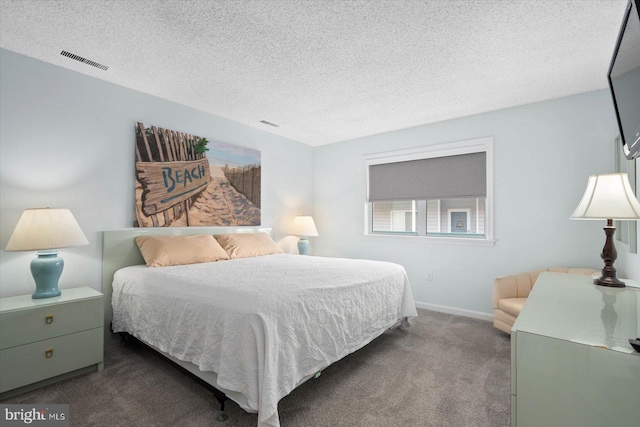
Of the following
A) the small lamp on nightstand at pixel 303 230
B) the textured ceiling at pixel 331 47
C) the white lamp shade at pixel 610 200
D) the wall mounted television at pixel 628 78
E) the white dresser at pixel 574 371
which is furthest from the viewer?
the small lamp on nightstand at pixel 303 230

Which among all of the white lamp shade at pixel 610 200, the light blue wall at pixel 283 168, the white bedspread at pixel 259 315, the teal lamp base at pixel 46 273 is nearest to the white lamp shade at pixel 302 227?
the light blue wall at pixel 283 168

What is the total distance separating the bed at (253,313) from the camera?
5.14ft

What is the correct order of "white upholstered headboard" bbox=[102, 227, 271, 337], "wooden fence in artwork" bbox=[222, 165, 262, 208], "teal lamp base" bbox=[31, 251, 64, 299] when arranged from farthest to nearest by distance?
"wooden fence in artwork" bbox=[222, 165, 262, 208]
"white upholstered headboard" bbox=[102, 227, 271, 337]
"teal lamp base" bbox=[31, 251, 64, 299]

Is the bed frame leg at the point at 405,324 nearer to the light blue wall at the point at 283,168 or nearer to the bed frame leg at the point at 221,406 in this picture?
the light blue wall at the point at 283,168

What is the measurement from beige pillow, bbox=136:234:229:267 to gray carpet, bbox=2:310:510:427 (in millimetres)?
788

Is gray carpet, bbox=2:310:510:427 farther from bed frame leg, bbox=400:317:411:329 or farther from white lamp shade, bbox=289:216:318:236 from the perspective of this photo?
white lamp shade, bbox=289:216:318:236

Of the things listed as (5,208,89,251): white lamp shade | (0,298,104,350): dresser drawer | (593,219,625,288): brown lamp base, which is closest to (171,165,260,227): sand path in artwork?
(5,208,89,251): white lamp shade

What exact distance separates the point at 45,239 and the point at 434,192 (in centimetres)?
393

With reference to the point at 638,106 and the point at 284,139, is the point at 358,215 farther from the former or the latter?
the point at 638,106

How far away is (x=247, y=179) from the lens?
405 cm

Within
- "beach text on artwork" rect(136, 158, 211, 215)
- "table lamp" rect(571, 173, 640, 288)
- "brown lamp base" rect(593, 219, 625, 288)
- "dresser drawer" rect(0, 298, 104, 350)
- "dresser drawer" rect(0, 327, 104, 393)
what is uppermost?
"beach text on artwork" rect(136, 158, 211, 215)

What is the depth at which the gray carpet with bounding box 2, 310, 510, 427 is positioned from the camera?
1.75 m

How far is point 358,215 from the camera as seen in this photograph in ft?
15.3

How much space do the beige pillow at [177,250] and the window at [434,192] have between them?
236 cm
